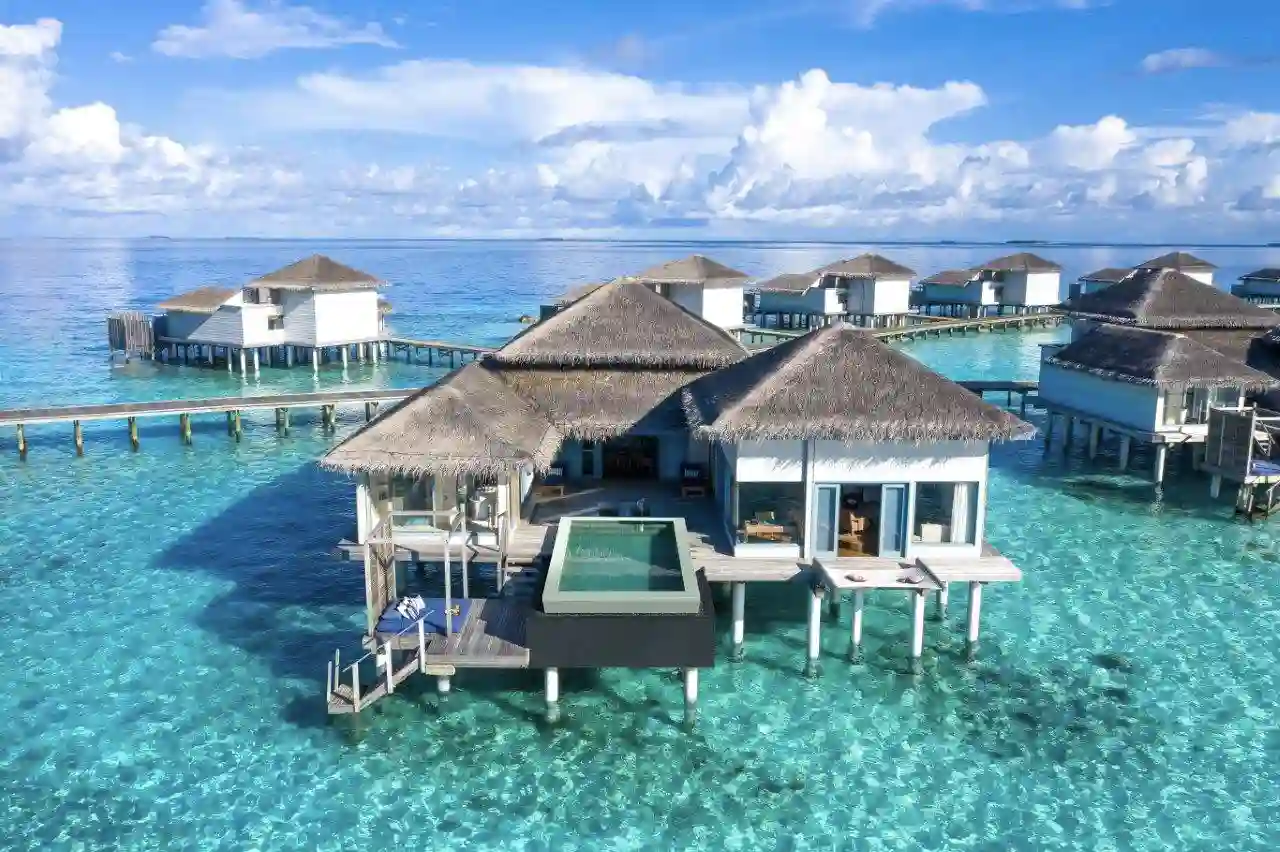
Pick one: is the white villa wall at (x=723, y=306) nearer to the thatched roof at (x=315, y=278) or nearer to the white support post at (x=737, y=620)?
the thatched roof at (x=315, y=278)

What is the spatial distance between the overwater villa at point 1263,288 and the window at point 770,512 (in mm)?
64451

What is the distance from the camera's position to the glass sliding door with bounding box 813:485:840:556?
15.4m

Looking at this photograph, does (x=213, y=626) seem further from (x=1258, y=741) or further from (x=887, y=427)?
(x=1258, y=741)

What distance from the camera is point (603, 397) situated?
20.0 meters

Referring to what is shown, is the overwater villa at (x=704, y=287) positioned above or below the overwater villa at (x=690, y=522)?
above

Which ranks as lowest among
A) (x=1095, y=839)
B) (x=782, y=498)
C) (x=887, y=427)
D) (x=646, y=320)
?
(x=1095, y=839)

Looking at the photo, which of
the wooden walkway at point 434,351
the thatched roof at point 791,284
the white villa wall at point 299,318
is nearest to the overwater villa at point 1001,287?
the thatched roof at point 791,284

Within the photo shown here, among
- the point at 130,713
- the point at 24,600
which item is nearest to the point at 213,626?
the point at 130,713

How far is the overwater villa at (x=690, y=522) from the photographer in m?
13.2

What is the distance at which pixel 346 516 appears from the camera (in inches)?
900

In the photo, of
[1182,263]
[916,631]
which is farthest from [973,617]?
[1182,263]

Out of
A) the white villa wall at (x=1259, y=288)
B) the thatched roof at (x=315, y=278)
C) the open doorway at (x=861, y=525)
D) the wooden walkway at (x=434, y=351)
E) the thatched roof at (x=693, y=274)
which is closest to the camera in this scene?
the open doorway at (x=861, y=525)

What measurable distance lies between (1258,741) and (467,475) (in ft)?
40.8

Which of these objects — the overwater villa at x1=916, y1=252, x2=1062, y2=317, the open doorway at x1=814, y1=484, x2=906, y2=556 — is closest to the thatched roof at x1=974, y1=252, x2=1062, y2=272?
the overwater villa at x1=916, y1=252, x2=1062, y2=317
